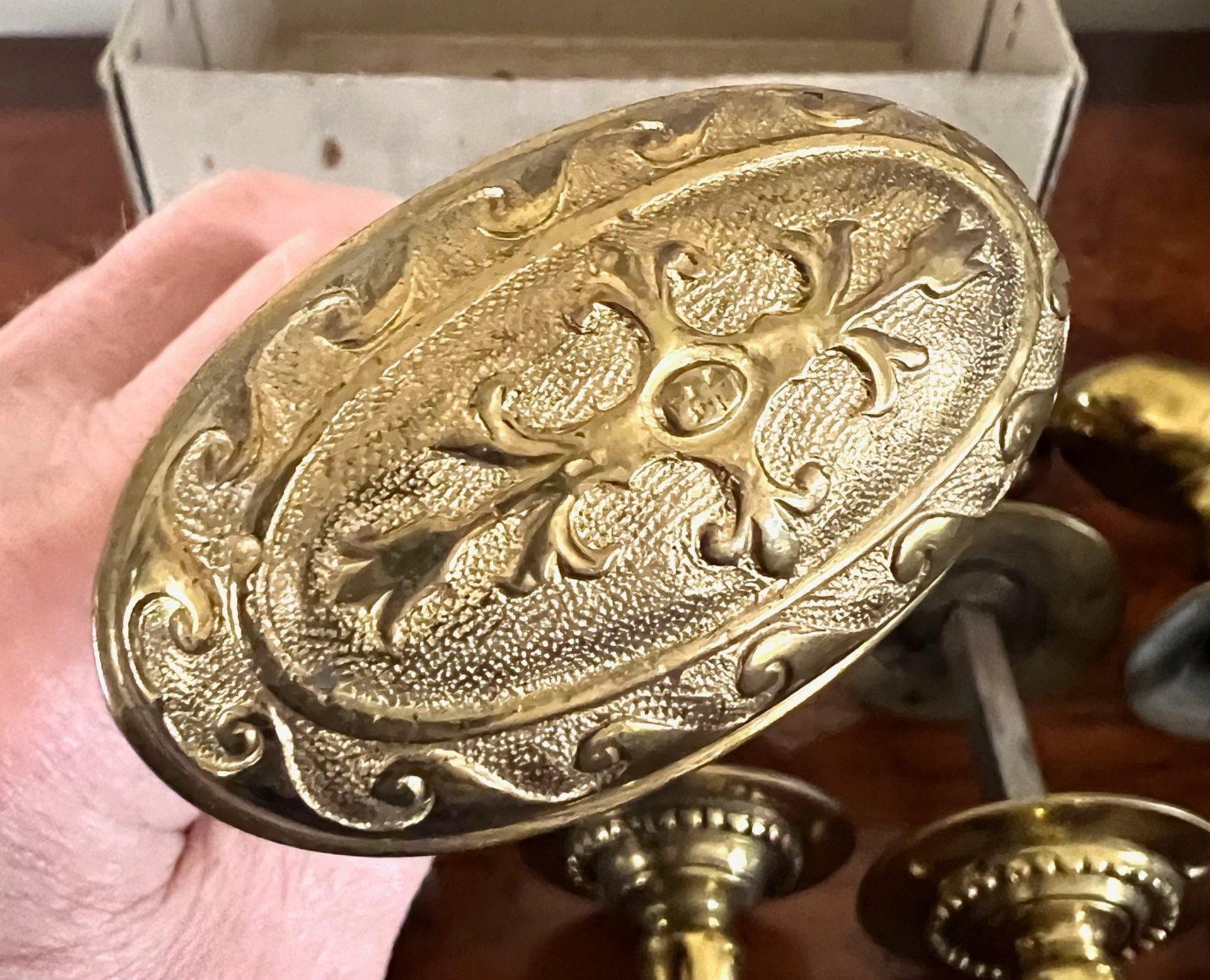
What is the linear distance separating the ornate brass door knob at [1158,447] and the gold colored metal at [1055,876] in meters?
0.06

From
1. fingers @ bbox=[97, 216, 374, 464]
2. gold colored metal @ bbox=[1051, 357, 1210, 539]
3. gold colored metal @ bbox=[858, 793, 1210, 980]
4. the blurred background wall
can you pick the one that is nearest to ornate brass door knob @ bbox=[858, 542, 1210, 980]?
gold colored metal @ bbox=[858, 793, 1210, 980]

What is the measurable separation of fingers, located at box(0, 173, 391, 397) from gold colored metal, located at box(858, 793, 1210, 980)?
0.95 feet

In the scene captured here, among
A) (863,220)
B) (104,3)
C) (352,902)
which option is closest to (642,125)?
(863,220)

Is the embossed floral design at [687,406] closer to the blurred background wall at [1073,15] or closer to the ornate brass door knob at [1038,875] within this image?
the ornate brass door knob at [1038,875]

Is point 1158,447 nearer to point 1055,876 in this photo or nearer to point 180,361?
point 1055,876

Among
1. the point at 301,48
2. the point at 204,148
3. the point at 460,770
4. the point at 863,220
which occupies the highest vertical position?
the point at 301,48

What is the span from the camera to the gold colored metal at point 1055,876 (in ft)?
1.18

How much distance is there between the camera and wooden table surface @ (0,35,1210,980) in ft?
1.40

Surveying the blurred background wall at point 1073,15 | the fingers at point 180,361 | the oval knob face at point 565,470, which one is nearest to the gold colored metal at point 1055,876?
the oval knob face at point 565,470

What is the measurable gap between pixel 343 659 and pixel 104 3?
0.66 m

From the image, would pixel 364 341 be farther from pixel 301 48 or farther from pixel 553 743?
pixel 301 48

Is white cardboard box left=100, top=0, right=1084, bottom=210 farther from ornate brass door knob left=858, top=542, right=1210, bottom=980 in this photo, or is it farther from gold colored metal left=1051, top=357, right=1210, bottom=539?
ornate brass door knob left=858, top=542, right=1210, bottom=980

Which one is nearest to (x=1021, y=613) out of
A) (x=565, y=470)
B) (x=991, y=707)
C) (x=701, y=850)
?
(x=991, y=707)

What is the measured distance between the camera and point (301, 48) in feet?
2.34
